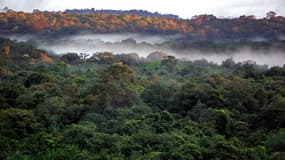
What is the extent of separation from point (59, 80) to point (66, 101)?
720cm

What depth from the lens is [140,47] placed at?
77.0 m

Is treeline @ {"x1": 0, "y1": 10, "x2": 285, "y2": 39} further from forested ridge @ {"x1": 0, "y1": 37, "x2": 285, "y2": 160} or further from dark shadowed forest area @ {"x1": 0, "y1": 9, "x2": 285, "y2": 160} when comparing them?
forested ridge @ {"x1": 0, "y1": 37, "x2": 285, "y2": 160}

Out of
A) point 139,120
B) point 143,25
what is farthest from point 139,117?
point 143,25

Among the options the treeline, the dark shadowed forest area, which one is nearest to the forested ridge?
the dark shadowed forest area

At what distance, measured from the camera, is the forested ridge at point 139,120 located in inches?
875

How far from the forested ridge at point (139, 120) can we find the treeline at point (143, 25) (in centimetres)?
4399

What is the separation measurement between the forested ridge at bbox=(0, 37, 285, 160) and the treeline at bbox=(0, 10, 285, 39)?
4399cm

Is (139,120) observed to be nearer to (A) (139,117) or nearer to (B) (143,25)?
(A) (139,117)

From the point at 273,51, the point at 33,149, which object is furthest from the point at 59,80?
the point at 273,51

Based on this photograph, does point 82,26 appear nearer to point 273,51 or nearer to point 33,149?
point 273,51

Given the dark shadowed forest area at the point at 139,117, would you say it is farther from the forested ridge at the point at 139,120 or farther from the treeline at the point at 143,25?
the treeline at the point at 143,25

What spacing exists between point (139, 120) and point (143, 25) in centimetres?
6078

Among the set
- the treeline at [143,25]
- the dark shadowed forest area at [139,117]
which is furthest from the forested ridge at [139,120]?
the treeline at [143,25]

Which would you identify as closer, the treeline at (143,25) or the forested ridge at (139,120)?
the forested ridge at (139,120)
